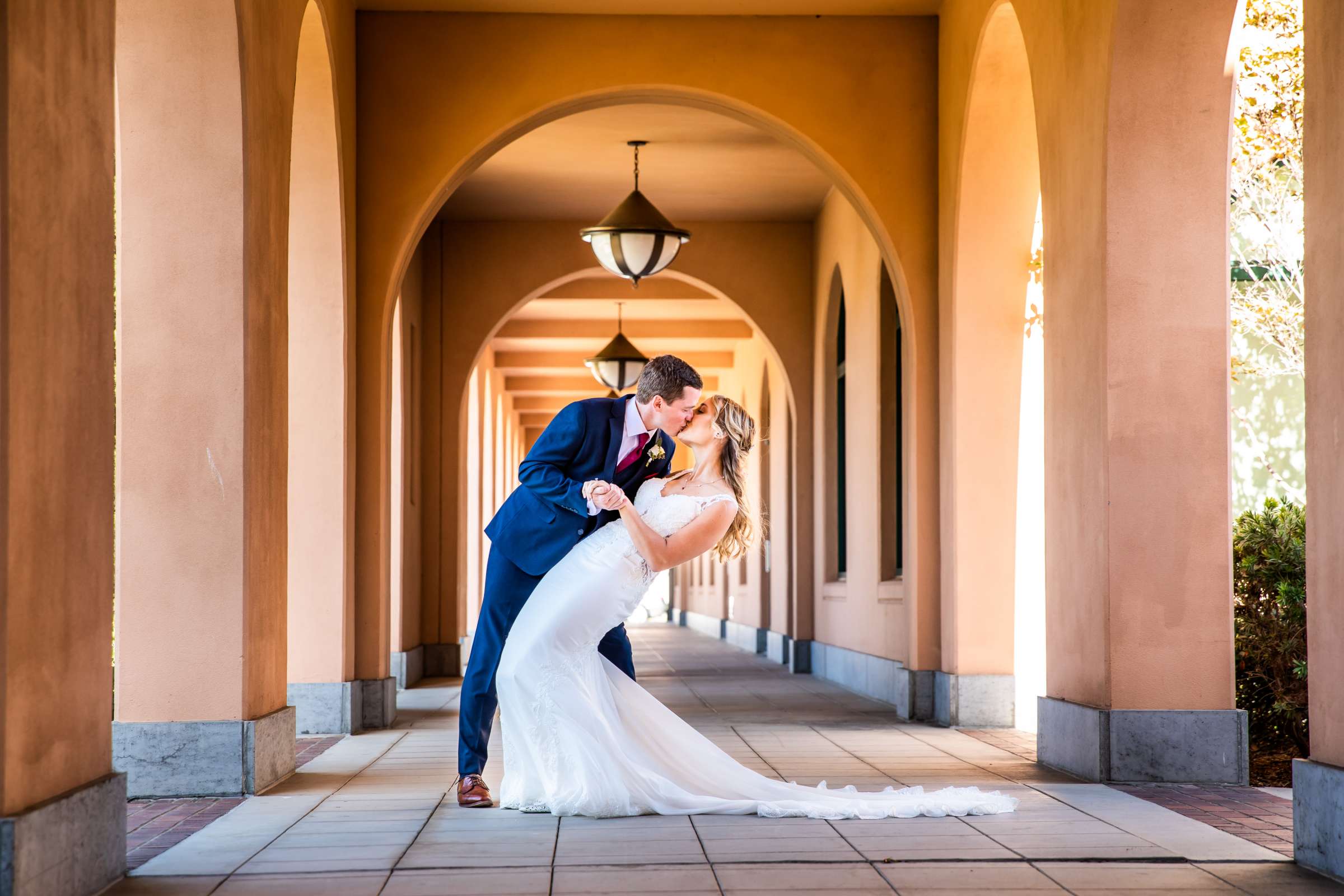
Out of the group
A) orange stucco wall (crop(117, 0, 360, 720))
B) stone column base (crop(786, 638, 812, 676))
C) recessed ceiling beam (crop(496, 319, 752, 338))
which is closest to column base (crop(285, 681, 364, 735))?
orange stucco wall (crop(117, 0, 360, 720))

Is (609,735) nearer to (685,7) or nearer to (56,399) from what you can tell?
(56,399)

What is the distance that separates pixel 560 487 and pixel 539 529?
0.59 ft

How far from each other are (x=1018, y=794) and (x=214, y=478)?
3.16 metres

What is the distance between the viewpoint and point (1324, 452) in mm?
3967

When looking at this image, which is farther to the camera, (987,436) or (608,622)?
(987,436)

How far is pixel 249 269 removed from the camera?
5.53m

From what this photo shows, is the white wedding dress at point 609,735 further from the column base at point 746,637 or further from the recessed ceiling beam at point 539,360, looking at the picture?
the recessed ceiling beam at point 539,360

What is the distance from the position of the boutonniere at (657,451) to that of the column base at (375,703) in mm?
3454


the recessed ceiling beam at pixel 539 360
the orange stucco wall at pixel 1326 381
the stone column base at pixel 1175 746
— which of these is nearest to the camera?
the orange stucco wall at pixel 1326 381

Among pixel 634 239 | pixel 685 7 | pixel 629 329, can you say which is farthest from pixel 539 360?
pixel 685 7

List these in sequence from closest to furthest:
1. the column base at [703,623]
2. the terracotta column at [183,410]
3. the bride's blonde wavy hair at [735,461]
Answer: the bride's blonde wavy hair at [735,461] → the terracotta column at [183,410] → the column base at [703,623]

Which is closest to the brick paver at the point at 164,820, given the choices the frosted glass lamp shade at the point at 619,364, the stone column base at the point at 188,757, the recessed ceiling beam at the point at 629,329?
the stone column base at the point at 188,757

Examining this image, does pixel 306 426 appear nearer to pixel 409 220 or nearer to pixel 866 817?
pixel 409 220

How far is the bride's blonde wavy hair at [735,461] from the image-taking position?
5250 mm
